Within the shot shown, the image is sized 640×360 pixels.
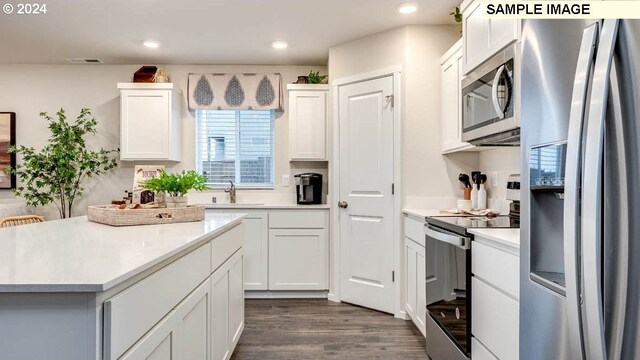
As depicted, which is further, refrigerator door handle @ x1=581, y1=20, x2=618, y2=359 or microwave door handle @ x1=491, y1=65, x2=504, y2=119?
A: microwave door handle @ x1=491, y1=65, x2=504, y2=119

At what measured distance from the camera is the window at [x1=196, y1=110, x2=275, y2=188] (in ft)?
14.6

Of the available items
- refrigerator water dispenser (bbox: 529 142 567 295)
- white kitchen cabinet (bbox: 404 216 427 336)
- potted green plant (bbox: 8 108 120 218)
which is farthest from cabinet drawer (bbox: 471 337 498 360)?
potted green plant (bbox: 8 108 120 218)

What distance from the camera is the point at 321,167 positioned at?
14.1 ft

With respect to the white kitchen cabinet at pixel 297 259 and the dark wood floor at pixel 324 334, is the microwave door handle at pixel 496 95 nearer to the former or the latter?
the dark wood floor at pixel 324 334

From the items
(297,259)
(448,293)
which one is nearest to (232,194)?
(297,259)

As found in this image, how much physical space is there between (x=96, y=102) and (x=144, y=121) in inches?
33.8

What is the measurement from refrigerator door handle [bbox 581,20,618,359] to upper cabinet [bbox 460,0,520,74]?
3.90 feet

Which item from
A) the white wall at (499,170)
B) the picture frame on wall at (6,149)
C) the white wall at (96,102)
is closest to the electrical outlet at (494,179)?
the white wall at (499,170)

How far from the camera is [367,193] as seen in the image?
11.2ft

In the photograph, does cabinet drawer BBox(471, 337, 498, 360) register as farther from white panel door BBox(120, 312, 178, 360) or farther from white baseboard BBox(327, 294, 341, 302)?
white baseboard BBox(327, 294, 341, 302)

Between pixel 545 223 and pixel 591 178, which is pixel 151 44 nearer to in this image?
pixel 545 223

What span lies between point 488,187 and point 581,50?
223 cm

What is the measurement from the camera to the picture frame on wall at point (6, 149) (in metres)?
4.31

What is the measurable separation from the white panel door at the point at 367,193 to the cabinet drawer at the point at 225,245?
127 cm
